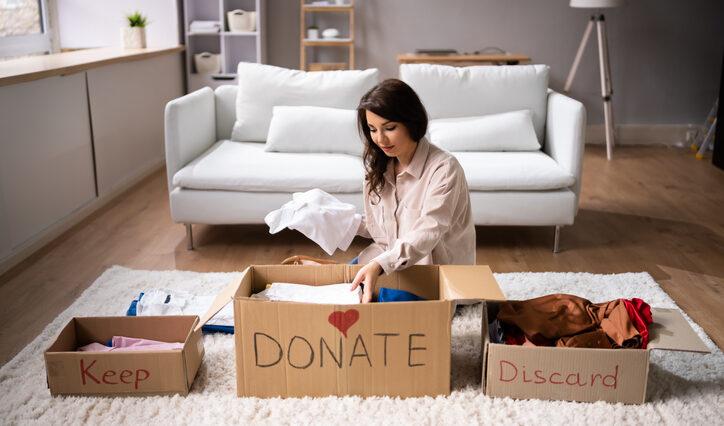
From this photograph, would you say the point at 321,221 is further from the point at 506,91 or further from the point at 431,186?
the point at 506,91

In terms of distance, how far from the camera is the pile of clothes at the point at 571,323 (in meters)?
1.88

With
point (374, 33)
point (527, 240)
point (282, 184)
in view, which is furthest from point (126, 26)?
point (527, 240)

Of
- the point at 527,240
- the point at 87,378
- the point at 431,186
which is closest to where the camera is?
the point at 87,378

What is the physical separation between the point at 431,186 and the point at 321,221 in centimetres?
35

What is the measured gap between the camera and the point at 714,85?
18.8 ft

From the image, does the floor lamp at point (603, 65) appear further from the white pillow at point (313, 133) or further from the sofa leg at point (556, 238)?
the white pillow at point (313, 133)

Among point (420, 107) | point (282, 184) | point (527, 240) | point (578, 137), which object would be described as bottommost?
point (527, 240)

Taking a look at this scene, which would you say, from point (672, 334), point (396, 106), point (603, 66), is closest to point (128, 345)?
point (396, 106)

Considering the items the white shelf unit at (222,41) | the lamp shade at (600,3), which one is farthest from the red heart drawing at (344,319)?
the white shelf unit at (222,41)

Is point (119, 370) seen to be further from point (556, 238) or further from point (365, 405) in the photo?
point (556, 238)

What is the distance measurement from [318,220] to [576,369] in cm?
82

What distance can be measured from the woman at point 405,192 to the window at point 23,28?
123 inches

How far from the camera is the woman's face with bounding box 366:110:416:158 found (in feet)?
6.26

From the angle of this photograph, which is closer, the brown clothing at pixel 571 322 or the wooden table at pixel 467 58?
the brown clothing at pixel 571 322
